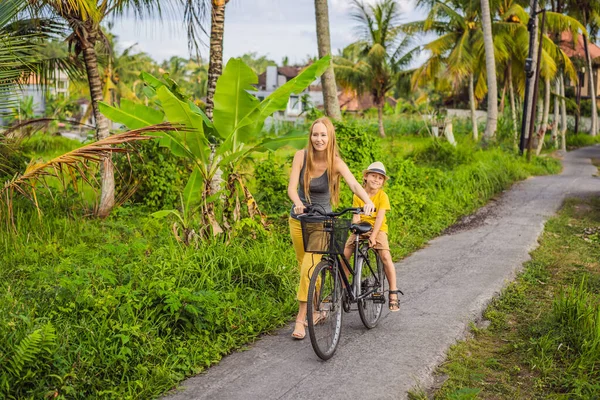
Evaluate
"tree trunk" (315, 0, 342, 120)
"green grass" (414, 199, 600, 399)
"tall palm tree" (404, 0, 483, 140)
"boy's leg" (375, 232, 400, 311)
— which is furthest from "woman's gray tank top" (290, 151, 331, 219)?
"tall palm tree" (404, 0, 483, 140)

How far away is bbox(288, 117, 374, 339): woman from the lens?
539cm

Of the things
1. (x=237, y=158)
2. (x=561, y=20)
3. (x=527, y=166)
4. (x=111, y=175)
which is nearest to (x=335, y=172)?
(x=237, y=158)

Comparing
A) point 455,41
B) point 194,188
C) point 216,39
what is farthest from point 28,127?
point 455,41

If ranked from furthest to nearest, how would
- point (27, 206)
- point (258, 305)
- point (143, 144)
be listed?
point (143, 144), point (27, 206), point (258, 305)

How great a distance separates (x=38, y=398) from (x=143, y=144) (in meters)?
6.83

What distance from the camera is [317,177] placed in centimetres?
552

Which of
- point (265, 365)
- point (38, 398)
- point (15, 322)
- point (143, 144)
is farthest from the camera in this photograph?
point (143, 144)

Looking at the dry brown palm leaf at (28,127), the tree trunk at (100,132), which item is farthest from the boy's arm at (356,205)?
the tree trunk at (100,132)

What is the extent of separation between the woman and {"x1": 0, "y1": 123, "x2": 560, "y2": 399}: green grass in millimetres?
913

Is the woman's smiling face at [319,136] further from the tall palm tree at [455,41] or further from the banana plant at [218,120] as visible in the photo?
the tall palm tree at [455,41]

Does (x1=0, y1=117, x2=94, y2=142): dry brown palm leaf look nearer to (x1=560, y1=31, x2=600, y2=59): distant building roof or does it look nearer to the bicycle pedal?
the bicycle pedal

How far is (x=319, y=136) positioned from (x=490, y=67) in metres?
17.1

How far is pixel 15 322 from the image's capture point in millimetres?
4918

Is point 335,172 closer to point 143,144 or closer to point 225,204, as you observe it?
point 225,204
